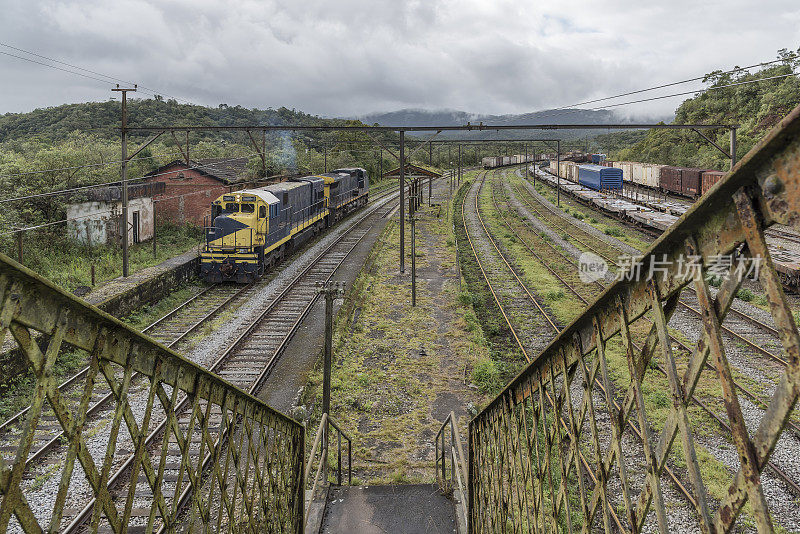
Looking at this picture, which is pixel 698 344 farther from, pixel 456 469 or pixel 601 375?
pixel 456 469

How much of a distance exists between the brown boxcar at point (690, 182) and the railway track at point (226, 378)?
25348mm

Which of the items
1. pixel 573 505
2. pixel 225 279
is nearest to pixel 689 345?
pixel 573 505

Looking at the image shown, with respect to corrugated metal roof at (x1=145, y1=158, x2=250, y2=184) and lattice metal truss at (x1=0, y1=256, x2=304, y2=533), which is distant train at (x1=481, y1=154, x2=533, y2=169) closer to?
corrugated metal roof at (x1=145, y1=158, x2=250, y2=184)

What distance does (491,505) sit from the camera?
536 cm

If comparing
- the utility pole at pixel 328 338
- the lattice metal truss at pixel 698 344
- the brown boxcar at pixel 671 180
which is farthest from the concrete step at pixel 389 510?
the brown boxcar at pixel 671 180

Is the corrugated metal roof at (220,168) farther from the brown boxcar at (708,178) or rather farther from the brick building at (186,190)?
the brown boxcar at (708,178)

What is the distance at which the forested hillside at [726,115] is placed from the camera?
151ft

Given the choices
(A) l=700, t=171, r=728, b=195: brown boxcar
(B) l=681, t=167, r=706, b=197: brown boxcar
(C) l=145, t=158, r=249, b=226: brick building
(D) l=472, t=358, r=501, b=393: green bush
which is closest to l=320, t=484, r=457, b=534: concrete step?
(D) l=472, t=358, r=501, b=393: green bush

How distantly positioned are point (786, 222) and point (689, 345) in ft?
49.0

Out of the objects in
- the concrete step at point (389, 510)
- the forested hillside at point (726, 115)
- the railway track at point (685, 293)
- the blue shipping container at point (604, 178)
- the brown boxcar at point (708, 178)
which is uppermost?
the forested hillside at point (726, 115)

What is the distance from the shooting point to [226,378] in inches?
518

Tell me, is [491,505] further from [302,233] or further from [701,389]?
[302,233]

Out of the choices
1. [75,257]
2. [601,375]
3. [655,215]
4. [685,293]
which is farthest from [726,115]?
[601,375]

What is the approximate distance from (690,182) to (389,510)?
37987mm
